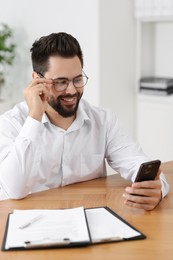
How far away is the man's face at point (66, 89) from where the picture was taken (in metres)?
2.13

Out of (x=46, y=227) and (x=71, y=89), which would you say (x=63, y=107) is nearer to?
(x=71, y=89)

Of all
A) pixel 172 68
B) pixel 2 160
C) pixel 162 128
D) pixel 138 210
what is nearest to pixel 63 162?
pixel 2 160

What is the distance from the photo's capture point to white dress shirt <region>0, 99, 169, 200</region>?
198 cm

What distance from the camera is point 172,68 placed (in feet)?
13.5

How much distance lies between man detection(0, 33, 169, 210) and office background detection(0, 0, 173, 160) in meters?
1.61

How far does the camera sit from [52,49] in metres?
2.19

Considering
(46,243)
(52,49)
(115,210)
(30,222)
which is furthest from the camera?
(52,49)

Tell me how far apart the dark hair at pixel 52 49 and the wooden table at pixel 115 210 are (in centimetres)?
53

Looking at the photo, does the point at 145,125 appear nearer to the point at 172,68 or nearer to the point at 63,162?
the point at 172,68

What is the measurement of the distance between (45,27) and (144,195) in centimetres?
278

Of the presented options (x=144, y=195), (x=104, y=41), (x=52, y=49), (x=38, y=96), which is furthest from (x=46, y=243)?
(x=104, y=41)

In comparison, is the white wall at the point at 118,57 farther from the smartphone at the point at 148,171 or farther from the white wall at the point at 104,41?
the smartphone at the point at 148,171

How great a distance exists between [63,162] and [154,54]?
223cm

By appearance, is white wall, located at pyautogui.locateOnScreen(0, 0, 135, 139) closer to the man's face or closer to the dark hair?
the dark hair
